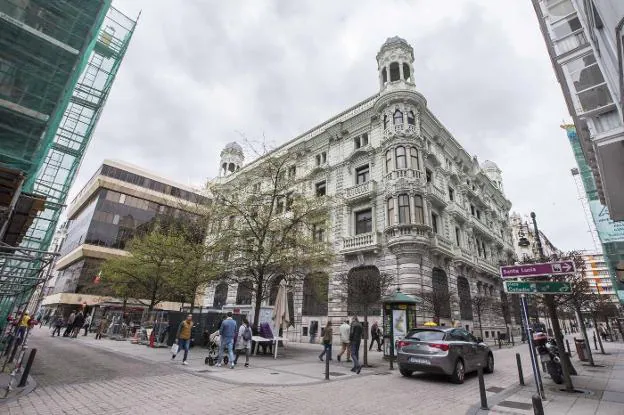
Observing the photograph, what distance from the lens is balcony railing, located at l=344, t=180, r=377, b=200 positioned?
24812 mm

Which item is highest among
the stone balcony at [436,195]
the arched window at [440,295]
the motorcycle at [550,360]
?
the stone balcony at [436,195]

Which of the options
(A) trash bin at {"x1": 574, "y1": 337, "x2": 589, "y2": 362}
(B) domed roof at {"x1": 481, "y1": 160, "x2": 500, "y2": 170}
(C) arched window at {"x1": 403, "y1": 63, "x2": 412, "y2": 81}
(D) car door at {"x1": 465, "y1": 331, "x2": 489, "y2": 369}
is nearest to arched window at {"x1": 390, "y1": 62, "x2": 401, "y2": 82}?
(C) arched window at {"x1": 403, "y1": 63, "x2": 412, "y2": 81}

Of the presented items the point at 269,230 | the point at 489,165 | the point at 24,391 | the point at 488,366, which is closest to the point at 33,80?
the point at 24,391

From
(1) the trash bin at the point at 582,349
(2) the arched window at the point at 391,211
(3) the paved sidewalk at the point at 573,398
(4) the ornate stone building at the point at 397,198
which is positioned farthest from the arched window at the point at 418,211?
(3) the paved sidewalk at the point at 573,398

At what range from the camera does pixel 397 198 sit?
23156 millimetres

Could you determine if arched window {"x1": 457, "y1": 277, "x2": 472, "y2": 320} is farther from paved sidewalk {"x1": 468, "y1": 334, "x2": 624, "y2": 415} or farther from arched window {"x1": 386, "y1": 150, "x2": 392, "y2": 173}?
paved sidewalk {"x1": 468, "y1": 334, "x2": 624, "y2": 415}

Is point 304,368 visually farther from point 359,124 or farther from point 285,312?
point 359,124

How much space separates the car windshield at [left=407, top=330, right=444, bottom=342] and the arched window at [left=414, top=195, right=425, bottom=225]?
490 inches

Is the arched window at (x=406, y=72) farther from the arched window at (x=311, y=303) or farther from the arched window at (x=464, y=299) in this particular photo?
the arched window at (x=311, y=303)

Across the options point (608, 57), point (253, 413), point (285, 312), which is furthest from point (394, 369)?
point (608, 57)

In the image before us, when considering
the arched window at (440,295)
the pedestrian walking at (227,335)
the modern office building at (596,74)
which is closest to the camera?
the modern office building at (596,74)

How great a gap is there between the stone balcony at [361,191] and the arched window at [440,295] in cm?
750

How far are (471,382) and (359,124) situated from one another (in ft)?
74.6

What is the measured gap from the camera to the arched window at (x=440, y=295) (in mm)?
18953
